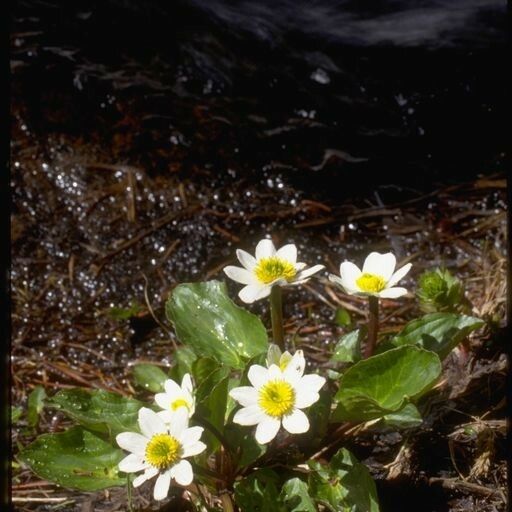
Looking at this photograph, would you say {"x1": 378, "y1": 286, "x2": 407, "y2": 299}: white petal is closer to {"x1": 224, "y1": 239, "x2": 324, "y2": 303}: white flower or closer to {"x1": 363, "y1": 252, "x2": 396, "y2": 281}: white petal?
{"x1": 363, "y1": 252, "x2": 396, "y2": 281}: white petal

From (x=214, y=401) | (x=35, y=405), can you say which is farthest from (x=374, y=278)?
(x=35, y=405)

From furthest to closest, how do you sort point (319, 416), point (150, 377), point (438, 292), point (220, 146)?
1. point (220, 146)
2. point (150, 377)
3. point (438, 292)
4. point (319, 416)

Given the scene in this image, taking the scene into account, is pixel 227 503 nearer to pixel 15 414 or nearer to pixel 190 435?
pixel 190 435

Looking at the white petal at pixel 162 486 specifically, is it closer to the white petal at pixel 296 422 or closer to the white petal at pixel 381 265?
the white petal at pixel 296 422

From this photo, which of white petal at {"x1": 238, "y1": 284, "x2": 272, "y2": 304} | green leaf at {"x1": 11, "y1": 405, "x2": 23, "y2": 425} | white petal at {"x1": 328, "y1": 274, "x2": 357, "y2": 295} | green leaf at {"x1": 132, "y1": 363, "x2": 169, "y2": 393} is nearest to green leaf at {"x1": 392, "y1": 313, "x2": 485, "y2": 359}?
white petal at {"x1": 328, "y1": 274, "x2": 357, "y2": 295}

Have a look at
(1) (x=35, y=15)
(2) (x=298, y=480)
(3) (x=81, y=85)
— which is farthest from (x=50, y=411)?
(1) (x=35, y=15)

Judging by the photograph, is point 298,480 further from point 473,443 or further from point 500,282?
point 500,282
